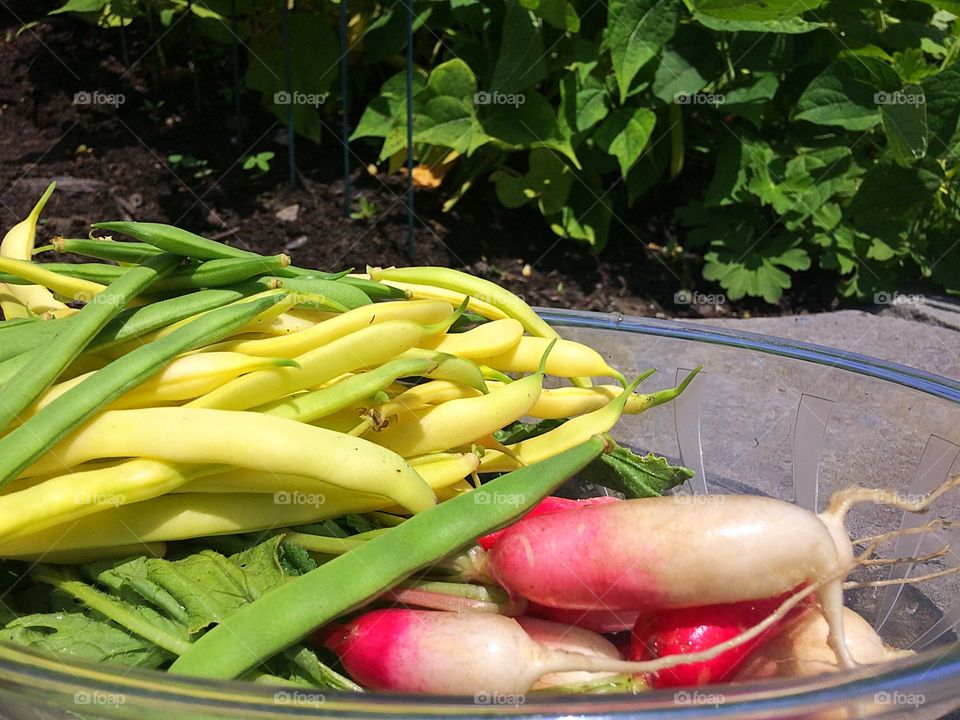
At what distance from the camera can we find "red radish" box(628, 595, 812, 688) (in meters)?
0.80

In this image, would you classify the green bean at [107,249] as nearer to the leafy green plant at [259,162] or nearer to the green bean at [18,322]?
the green bean at [18,322]

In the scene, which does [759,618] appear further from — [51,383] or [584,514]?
[51,383]

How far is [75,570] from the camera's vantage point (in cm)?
87

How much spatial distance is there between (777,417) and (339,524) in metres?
0.68

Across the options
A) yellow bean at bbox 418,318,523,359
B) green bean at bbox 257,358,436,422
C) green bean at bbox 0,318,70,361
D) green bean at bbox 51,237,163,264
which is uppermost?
green bean at bbox 51,237,163,264

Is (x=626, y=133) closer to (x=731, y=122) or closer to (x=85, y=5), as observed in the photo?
(x=731, y=122)

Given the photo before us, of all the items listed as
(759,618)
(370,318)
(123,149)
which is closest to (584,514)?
(759,618)

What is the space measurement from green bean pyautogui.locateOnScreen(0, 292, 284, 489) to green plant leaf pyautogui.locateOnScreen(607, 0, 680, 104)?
1.30 metres

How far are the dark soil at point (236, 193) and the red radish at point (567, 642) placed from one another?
4.60ft

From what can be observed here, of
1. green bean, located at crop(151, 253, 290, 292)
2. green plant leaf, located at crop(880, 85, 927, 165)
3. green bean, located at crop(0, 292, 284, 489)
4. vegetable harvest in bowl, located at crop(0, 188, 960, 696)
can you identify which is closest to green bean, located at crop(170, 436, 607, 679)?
vegetable harvest in bowl, located at crop(0, 188, 960, 696)

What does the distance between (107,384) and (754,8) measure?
159 centimetres

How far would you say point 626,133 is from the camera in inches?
80.7

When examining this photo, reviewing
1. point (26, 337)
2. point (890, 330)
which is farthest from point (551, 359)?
point (890, 330)

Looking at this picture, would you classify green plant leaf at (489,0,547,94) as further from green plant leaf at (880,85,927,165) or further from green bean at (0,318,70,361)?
green bean at (0,318,70,361)
